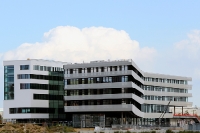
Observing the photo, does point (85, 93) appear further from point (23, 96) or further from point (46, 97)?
point (23, 96)

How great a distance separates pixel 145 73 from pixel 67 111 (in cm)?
2780

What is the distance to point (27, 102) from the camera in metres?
137

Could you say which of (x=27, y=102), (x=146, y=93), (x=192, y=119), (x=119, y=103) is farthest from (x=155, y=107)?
(x=27, y=102)

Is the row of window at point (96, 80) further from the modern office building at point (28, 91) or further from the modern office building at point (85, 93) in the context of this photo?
the modern office building at point (28, 91)

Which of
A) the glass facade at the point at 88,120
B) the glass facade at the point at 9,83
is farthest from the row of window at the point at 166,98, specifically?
the glass facade at the point at 9,83

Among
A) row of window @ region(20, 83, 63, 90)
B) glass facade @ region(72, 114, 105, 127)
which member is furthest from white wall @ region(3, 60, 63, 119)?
glass facade @ region(72, 114, 105, 127)

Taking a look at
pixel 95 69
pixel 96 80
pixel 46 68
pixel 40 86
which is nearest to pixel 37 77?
pixel 40 86

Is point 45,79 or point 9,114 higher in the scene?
point 45,79

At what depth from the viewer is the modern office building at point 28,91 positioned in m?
138

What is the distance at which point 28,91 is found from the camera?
13788 cm

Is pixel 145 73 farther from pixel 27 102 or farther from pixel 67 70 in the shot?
pixel 27 102

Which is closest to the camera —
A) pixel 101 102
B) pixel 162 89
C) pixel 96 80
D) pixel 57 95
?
pixel 101 102

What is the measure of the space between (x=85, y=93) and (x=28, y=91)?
1637cm

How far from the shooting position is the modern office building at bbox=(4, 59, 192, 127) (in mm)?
128250
